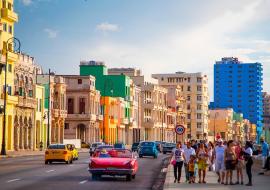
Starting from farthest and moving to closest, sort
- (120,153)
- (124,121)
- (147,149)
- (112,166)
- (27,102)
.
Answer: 1. (124,121)
2. (27,102)
3. (147,149)
4. (120,153)
5. (112,166)

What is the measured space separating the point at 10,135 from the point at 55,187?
189 feet

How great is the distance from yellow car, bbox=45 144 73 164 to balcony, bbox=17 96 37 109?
3605cm

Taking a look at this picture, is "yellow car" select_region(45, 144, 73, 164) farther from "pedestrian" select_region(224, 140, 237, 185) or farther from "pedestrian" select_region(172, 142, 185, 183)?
"pedestrian" select_region(224, 140, 237, 185)

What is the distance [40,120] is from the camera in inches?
3669

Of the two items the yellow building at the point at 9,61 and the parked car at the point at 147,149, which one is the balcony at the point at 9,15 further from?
the parked car at the point at 147,149

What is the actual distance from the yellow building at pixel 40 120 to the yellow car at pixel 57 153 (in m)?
43.0

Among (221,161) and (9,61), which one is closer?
(221,161)

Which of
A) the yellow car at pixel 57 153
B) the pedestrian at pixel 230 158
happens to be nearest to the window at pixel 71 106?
the yellow car at pixel 57 153

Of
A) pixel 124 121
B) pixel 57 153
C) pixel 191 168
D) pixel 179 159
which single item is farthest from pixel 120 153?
pixel 124 121

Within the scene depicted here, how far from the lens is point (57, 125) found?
99688 millimetres

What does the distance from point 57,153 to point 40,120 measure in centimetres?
4654

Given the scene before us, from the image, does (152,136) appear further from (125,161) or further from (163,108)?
(125,161)

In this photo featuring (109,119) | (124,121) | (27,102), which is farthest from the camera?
(124,121)

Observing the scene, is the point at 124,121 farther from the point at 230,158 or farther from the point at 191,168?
the point at 230,158
